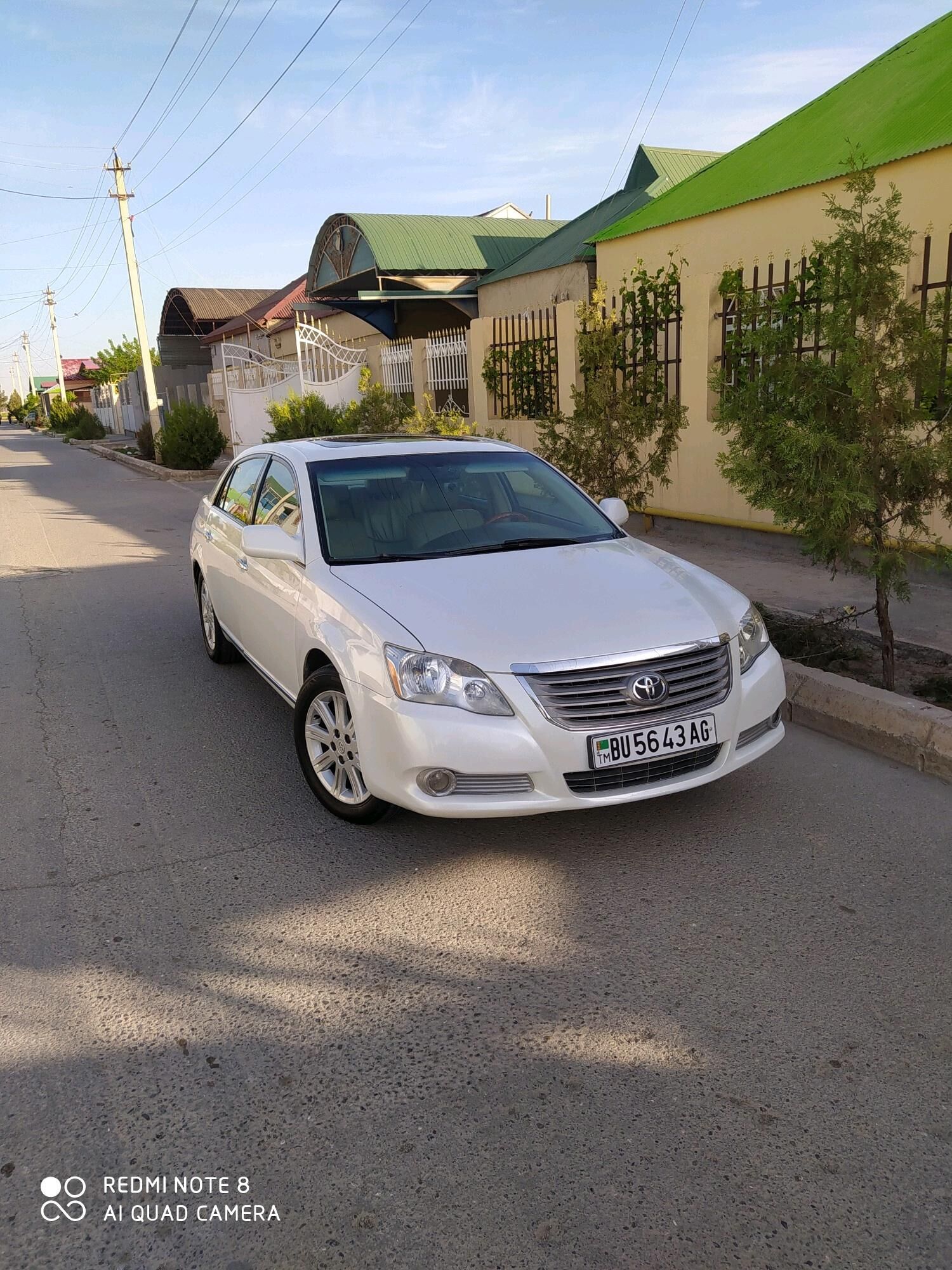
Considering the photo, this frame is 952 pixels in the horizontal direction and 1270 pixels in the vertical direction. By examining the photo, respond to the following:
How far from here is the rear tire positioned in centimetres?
663

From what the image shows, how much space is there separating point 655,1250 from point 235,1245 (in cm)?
93

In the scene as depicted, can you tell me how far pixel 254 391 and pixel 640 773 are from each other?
21.6 m

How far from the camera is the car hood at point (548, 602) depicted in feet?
12.2

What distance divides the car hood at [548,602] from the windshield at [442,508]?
0.17 meters

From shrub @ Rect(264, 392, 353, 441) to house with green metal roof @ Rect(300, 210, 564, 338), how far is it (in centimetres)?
285

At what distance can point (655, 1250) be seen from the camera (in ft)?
7.22

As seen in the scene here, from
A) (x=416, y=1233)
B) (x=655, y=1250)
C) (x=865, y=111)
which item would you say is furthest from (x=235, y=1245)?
(x=865, y=111)

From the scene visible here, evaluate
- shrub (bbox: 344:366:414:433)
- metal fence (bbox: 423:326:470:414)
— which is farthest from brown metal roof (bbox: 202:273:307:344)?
shrub (bbox: 344:366:414:433)

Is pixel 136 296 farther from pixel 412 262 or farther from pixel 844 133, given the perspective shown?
pixel 844 133

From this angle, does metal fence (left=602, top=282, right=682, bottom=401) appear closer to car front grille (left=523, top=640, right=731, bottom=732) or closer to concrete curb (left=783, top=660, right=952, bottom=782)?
concrete curb (left=783, top=660, right=952, bottom=782)

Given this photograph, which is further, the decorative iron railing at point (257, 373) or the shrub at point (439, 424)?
the decorative iron railing at point (257, 373)

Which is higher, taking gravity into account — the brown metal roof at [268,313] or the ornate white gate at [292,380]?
the brown metal roof at [268,313]

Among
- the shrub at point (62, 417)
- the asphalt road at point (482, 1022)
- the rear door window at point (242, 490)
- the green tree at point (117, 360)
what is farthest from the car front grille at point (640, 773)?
the green tree at point (117, 360)

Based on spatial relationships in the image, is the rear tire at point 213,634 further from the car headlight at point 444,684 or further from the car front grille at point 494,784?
the car front grille at point 494,784
